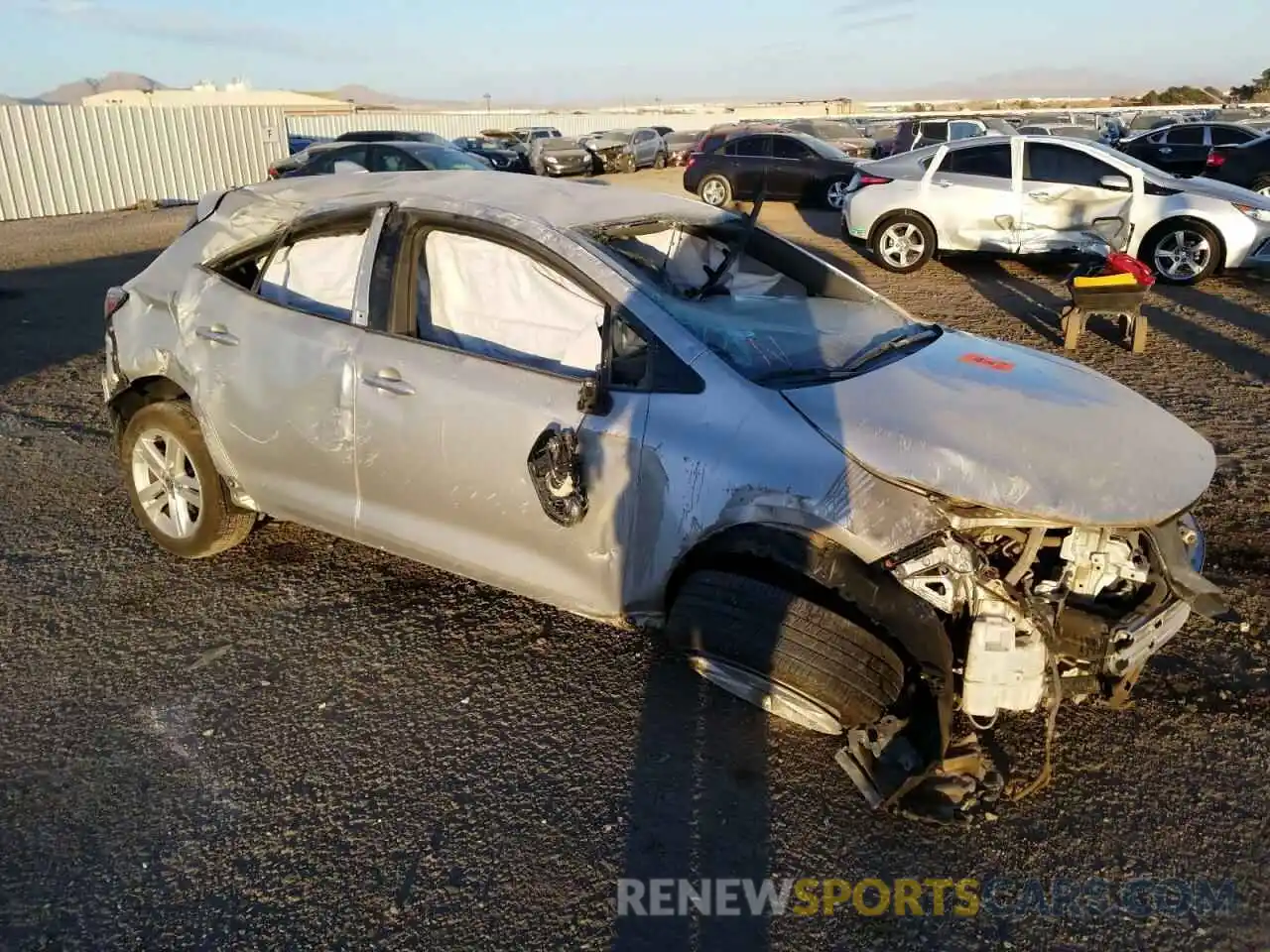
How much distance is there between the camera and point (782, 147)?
65.0 feet

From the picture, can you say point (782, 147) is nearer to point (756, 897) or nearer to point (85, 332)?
point (85, 332)

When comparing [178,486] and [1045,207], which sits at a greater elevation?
[1045,207]

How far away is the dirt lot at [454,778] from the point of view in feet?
8.13

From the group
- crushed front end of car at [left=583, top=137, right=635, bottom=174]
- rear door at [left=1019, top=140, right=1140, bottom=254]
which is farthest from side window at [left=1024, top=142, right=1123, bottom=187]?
crushed front end of car at [left=583, top=137, right=635, bottom=174]

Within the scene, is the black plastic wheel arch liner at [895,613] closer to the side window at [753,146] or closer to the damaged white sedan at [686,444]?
the damaged white sedan at [686,444]

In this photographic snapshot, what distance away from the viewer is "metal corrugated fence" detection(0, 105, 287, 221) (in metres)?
21.0

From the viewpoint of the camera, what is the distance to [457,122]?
44.1 meters

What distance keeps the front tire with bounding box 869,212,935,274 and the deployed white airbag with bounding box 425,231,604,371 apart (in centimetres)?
976

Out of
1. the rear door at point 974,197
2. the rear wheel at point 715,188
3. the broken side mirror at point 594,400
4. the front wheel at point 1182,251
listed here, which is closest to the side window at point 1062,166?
the rear door at point 974,197

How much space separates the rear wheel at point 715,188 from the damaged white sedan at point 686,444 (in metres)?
15.8

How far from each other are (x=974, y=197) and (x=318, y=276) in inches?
388

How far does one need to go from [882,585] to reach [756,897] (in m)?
0.93

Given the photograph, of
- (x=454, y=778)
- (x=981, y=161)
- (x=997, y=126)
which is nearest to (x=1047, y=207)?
(x=981, y=161)

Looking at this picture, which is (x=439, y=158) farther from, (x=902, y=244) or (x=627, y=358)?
(x=627, y=358)
